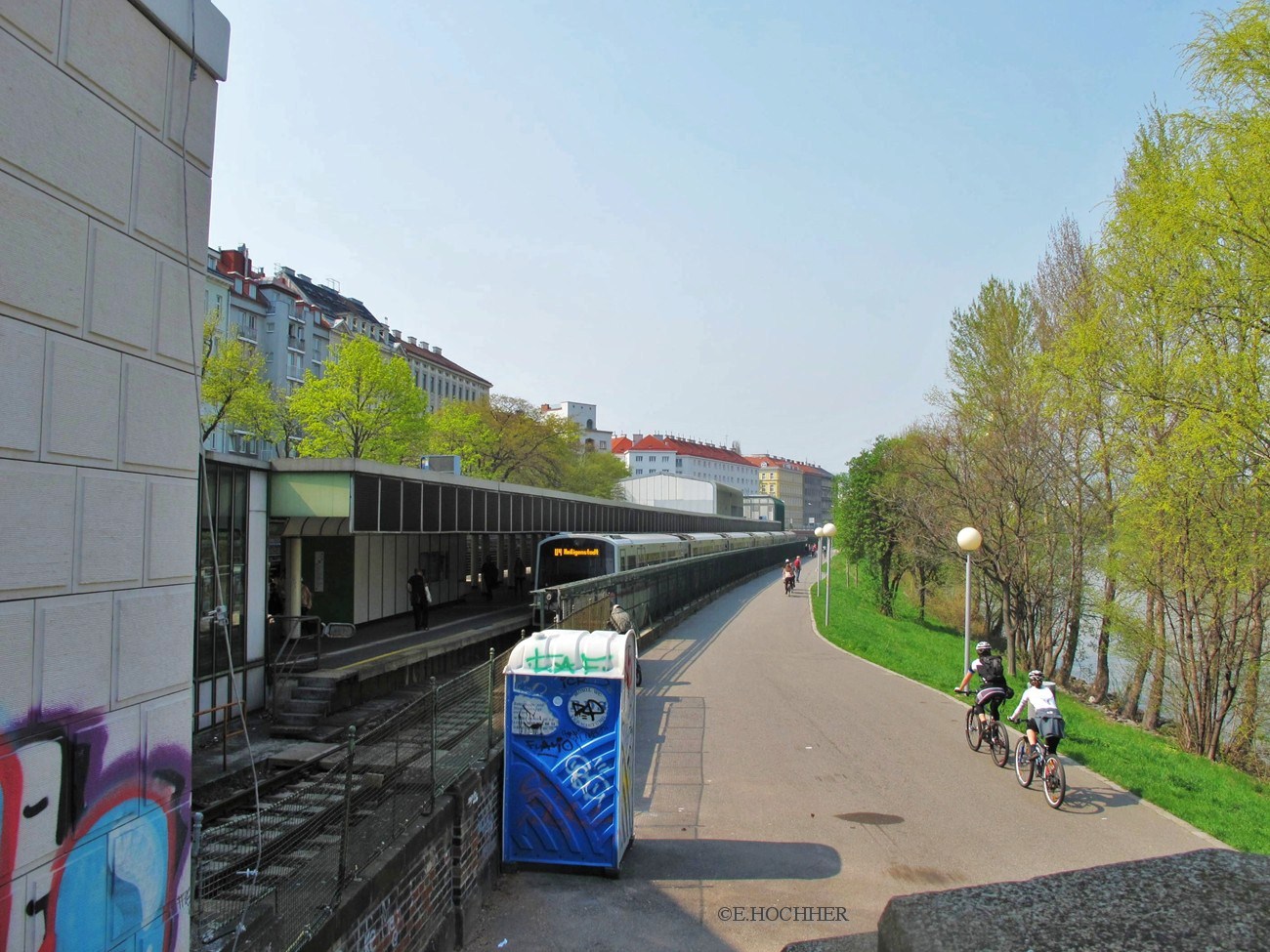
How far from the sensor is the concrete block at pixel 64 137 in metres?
2.77

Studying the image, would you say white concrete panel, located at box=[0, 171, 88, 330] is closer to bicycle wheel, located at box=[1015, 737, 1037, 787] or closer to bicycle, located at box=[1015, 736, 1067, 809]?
bicycle, located at box=[1015, 736, 1067, 809]

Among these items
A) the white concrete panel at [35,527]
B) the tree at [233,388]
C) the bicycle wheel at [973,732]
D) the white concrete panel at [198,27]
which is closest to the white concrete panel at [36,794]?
the white concrete panel at [35,527]

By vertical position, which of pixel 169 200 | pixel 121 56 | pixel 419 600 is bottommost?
pixel 419 600

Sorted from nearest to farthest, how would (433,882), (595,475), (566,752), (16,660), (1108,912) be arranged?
1. (1108,912)
2. (16,660)
3. (433,882)
4. (566,752)
5. (595,475)

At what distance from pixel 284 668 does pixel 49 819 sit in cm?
1332

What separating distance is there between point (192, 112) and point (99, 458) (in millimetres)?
1567

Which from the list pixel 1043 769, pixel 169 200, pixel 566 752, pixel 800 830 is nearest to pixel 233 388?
pixel 566 752

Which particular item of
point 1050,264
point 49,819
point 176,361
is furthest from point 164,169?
point 1050,264

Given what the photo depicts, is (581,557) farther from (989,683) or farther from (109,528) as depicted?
(109,528)

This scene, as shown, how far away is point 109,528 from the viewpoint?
10.5 ft

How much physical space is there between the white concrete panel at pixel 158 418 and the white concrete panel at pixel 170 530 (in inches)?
3.5

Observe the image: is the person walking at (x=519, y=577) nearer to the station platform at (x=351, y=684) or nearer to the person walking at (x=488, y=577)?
the person walking at (x=488, y=577)

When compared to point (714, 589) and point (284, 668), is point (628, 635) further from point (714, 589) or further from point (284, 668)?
point (714, 589)

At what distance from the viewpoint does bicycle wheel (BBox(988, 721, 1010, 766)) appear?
11156 millimetres
